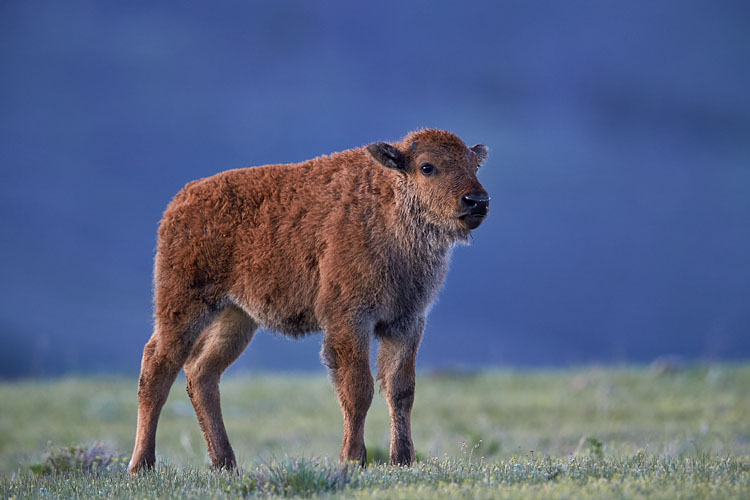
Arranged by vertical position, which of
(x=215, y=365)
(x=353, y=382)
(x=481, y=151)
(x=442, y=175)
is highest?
(x=481, y=151)

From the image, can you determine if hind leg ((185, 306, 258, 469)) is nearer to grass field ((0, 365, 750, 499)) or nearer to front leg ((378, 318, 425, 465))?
grass field ((0, 365, 750, 499))

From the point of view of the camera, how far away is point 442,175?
8.33m

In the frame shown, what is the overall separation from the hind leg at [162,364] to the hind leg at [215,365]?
13.2 inches

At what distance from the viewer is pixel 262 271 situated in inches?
341

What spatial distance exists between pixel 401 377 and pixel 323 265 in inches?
50.2

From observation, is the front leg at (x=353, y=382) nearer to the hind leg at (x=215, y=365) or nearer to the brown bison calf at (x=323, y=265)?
the brown bison calf at (x=323, y=265)

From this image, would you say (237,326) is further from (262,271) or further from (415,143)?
(415,143)

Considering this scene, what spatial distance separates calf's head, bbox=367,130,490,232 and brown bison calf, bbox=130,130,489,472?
1 centimetres

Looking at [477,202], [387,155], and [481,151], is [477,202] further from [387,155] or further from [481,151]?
[481,151]

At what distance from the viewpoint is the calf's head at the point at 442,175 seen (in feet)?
26.7

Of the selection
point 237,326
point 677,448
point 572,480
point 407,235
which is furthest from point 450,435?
point 572,480

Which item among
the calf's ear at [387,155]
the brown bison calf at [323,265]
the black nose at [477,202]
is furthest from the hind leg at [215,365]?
the black nose at [477,202]

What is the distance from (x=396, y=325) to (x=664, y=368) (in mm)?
13728

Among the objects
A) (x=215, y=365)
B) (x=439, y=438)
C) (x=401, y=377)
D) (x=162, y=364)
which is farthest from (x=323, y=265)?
(x=439, y=438)
